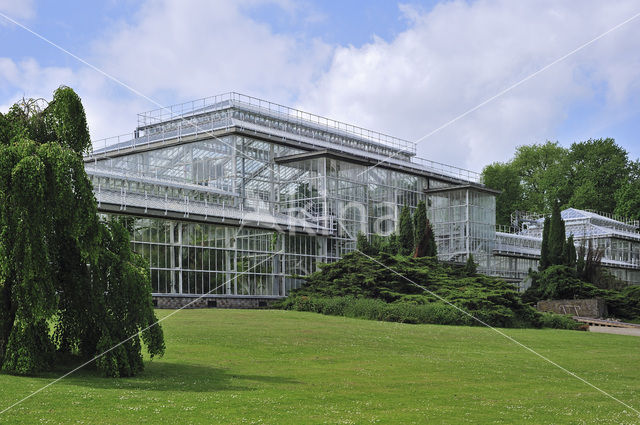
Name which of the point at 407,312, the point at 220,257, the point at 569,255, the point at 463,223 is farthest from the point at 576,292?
the point at 220,257

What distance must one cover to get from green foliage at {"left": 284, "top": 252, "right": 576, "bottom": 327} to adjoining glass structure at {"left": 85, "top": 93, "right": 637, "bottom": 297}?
12.6 ft

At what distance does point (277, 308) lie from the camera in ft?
141

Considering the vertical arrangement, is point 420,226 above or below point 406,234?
above

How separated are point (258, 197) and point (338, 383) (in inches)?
1349

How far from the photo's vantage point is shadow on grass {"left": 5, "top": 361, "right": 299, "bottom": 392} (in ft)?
53.3

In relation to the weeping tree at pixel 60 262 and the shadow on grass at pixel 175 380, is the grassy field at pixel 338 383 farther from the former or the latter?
the weeping tree at pixel 60 262

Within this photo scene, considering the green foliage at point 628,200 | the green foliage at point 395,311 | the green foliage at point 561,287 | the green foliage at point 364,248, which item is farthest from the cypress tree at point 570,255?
the green foliage at point 628,200

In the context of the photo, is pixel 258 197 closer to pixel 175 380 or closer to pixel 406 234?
pixel 406 234

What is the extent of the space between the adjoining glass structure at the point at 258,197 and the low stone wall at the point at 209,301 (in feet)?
1.44

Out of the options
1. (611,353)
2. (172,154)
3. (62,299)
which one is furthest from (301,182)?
(62,299)

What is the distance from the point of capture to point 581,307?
1944 inches

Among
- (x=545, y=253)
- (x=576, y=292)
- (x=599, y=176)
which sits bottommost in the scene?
(x=576, y=292)

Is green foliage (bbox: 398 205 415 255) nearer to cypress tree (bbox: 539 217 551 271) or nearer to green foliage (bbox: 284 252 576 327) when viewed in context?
green foliage (bbox: 284 252 576 327)

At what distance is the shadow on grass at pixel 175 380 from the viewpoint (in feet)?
53.3
